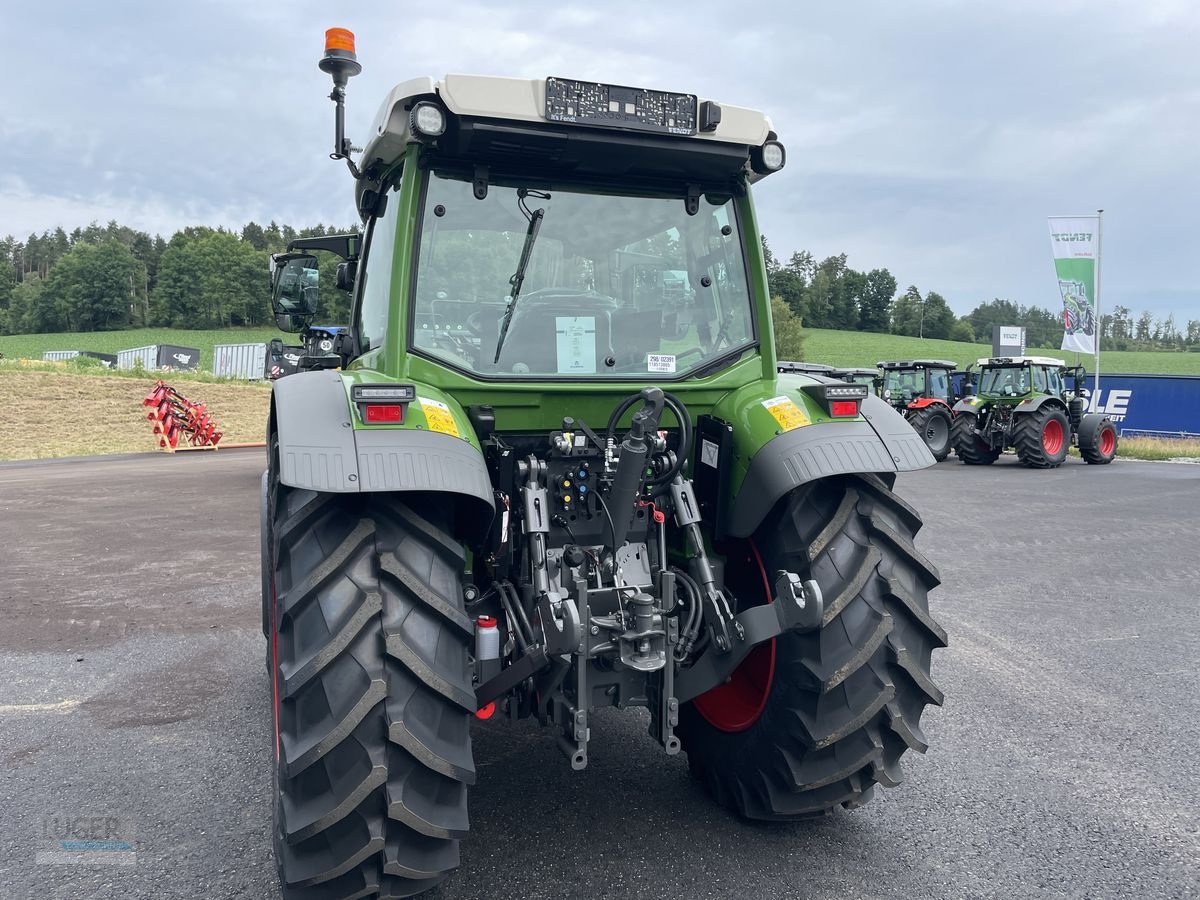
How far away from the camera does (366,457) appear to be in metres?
2.28

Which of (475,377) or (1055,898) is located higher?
(475,377)

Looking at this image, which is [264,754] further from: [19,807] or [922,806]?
[922,806]

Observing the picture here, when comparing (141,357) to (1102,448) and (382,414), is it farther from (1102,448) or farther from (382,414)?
(382,414)

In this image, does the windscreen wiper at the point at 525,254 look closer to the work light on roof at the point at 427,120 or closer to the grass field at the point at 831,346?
the work light on roof at the point at 427,120

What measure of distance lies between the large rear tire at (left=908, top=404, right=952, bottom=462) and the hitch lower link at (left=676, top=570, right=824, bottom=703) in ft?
51.3

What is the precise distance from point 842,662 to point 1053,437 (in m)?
16.3

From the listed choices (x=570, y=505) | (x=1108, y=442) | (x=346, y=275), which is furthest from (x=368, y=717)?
(x=1108, y=442)

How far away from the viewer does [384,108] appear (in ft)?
9.26

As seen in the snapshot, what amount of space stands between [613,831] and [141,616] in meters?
4.07

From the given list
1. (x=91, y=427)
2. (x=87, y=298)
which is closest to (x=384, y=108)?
(x=91, y=427)

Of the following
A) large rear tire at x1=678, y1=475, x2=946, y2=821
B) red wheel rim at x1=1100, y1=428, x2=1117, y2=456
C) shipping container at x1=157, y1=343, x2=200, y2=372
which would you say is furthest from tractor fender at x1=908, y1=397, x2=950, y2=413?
shipping container at x1=157, y1=343, x2=200, y2=372

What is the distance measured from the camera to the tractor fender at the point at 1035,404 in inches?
628

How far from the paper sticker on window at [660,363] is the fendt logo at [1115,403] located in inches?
1008

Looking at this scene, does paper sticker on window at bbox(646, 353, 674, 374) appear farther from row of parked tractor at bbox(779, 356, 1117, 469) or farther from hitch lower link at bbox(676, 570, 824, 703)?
row of parked tractor at bbox(779, 356, 1117, 469)
